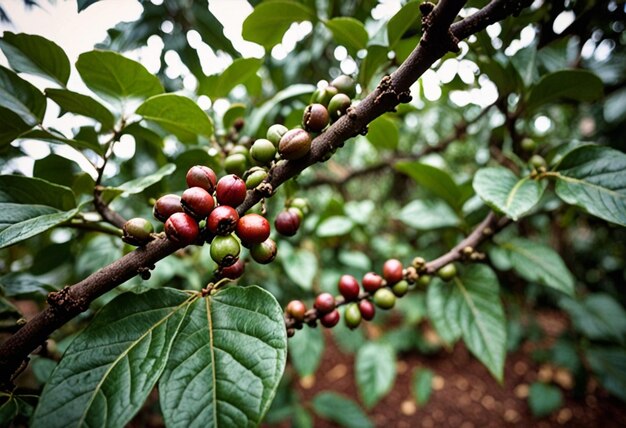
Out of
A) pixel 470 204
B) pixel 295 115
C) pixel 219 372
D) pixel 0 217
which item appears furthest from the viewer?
pixel 470 204

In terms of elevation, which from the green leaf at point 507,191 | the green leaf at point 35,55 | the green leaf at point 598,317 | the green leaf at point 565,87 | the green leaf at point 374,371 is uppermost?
the green leaf at point 35,55

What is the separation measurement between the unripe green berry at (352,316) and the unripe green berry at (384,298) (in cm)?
7

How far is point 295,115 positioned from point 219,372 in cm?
86

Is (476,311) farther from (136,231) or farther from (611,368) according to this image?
(611,368)

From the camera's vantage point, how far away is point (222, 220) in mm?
702

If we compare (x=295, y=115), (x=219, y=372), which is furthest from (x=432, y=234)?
(x=219, y=372)

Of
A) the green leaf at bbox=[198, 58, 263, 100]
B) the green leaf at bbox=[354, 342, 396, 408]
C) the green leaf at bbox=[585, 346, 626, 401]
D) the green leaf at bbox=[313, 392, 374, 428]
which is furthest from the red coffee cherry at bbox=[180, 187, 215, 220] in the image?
the green leaf at bbox=[585, 346, 626, 401]

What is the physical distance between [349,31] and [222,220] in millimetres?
851

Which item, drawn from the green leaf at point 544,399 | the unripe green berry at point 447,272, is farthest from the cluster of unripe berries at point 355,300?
the green leaf at point 544,399

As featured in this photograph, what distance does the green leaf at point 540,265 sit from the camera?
1.37m

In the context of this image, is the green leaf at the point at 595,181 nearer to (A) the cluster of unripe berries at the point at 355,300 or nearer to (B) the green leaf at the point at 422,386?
(A) the cluster of unripe berries at the point at 355,300

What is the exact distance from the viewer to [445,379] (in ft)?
11.4

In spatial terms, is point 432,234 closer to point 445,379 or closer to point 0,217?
point 445,379

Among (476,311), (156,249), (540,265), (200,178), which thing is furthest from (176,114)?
(540,265)
